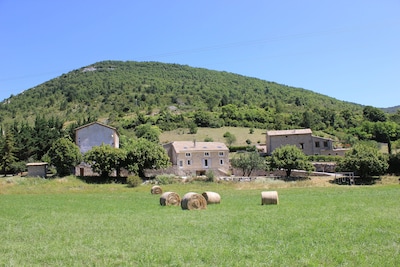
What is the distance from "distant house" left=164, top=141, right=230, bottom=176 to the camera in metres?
66.9

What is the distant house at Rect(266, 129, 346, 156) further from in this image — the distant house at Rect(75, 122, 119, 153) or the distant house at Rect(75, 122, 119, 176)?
the distant house at Rect(75, 122, 119, 153)

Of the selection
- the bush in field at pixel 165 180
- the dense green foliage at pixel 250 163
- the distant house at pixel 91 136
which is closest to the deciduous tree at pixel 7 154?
the distant house at pixel 91 136

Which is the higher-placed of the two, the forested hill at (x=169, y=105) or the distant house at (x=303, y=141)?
the forested hill at (x=169, y=105)

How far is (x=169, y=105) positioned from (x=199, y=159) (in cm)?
9474

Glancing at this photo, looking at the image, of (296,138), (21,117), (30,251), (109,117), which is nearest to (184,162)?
(296,138)

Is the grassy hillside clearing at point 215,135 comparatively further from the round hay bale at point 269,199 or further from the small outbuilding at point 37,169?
the round hay bale at point 269,199

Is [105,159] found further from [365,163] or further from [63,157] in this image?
[365,163]

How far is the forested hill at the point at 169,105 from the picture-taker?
127000 mm

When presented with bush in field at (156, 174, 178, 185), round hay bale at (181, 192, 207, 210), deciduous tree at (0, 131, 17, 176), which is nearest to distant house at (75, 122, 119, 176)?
deciduous tree at (0, 131, 17, 176)

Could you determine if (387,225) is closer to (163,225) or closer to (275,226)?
(275,226)

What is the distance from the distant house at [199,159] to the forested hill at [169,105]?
170 ft

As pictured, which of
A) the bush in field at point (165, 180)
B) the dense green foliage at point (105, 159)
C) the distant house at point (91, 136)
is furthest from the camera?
the distant house at point (91, 136)

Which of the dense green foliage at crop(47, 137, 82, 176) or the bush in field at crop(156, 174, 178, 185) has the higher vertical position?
the dense green foliage at crop(47, 137, 82, 176)

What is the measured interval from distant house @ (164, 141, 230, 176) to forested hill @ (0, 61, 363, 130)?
51724 mm
